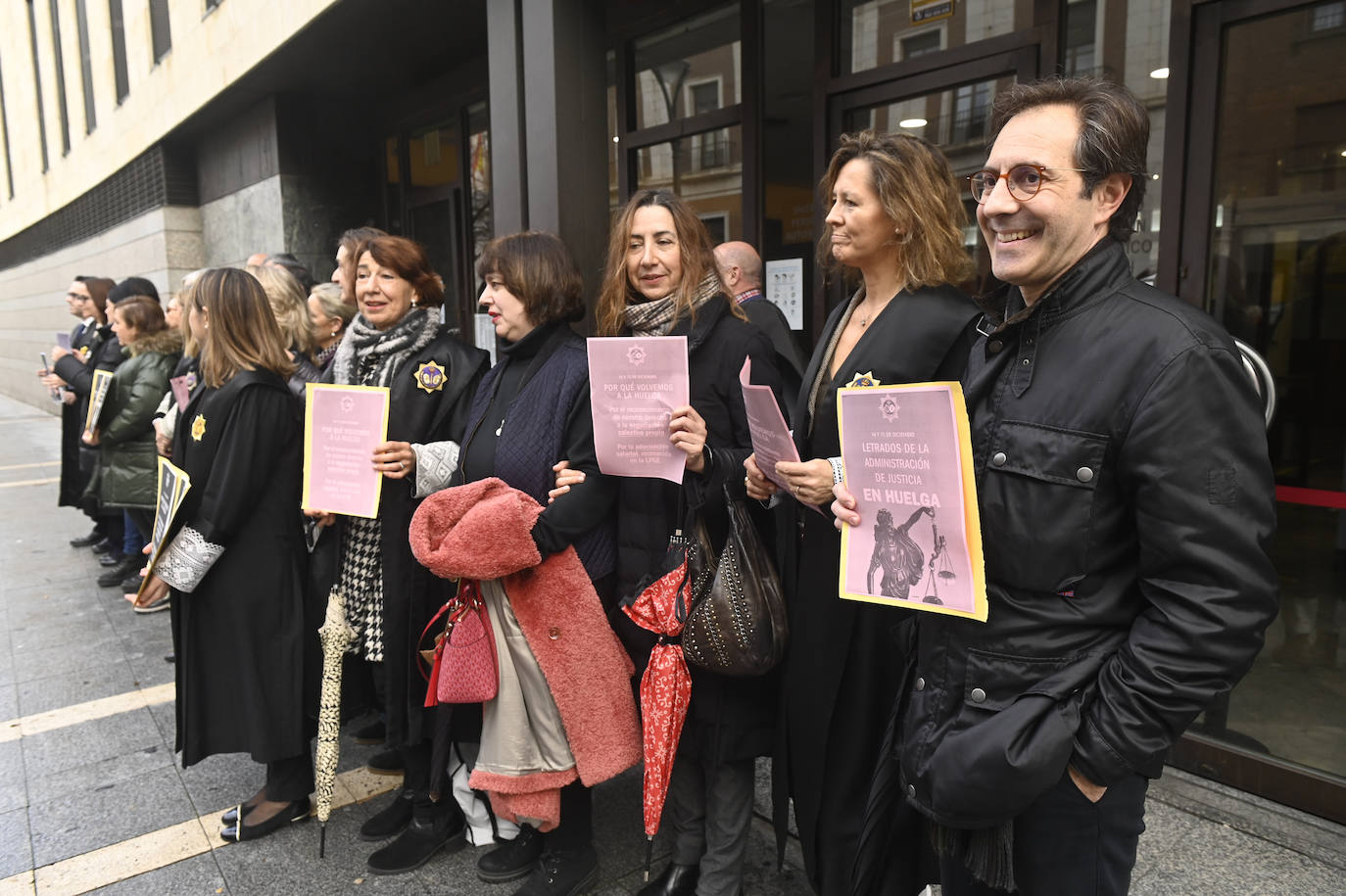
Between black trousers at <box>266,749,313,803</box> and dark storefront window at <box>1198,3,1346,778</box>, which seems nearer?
dark storefront window at <box>1198,3,1346,778</box>

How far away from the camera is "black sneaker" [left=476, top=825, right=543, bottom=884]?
2.84 metres

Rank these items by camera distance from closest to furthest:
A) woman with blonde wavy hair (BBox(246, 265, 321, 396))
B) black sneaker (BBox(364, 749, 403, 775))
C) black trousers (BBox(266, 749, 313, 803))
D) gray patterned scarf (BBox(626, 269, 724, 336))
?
1. gray patterned scarf (BBox(626, 269, 724, 336))
2. black trousers (BBox(266, 749, 313, 803))
3. black sneaker (BBox(364, 749, 403, 775))
4. woman with blonde wavy hair (BBox(246, 265, 321, 396))

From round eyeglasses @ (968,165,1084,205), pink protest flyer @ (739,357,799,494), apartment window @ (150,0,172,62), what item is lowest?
pink protest flyer @ (739,357,799,494)

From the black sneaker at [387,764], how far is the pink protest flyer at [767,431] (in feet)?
7.66

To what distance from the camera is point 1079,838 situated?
1.44 metres

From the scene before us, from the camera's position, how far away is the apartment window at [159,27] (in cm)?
→ 1091

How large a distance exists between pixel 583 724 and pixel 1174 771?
2.41 meters

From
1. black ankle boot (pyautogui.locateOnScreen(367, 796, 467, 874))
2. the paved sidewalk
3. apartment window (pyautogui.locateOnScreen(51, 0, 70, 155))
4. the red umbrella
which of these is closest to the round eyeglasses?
the red umbrella

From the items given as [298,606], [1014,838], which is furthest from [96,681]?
[1014,838]

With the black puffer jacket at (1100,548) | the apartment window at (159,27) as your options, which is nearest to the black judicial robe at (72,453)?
the apartment window at (159,27)

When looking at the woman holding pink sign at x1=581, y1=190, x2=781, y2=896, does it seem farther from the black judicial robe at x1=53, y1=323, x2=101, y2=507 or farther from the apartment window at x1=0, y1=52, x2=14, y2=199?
the apartment window at x1=0, y1=52, x2=14, y2=199

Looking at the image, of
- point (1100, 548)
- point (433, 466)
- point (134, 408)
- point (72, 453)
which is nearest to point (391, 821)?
point (433, 466)

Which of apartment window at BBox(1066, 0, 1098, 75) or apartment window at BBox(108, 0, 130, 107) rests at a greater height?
apartment window at BBox(108, 0, 130, 107)

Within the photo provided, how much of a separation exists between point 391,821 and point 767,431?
7.20 feet
